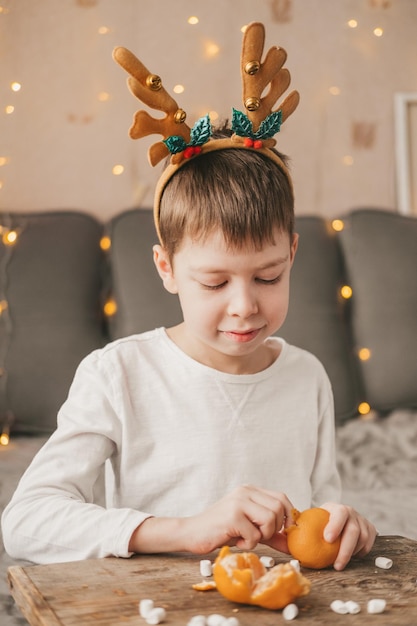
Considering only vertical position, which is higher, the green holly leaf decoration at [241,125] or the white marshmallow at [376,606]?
the green holly leaf decoration at [241,125]

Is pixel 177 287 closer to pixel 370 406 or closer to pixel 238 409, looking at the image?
pixel 238 409

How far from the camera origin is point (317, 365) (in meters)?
1.32

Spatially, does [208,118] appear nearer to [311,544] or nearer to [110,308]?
[311,544]

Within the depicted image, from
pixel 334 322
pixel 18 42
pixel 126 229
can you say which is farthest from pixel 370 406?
pixel 18 42

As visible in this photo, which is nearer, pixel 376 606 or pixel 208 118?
pixel 376 606

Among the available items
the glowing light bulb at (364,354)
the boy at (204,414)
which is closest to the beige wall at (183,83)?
the glowing light bulb at (364,354)

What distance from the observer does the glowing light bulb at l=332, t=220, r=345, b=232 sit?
2381 millimetres

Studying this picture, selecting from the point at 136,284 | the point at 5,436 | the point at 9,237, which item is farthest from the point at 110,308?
the point at 5,436

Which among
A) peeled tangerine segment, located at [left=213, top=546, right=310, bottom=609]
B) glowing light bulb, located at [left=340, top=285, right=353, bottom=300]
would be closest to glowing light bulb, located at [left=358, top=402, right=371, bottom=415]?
Answer: glowing light bulb, located at [left=340, top=285, right=353, bottom=300]

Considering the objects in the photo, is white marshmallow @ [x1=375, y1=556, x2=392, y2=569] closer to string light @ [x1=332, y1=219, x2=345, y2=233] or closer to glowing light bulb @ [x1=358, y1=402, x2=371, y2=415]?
glowing light bulb @ [x1=358, y1=402, x2=371, y2=415]

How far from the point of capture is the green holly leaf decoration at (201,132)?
109 cm

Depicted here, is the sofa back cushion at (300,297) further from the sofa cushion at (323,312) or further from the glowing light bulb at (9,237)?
the glowing light bulb at (9,237)

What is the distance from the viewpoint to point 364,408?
2.24 metres

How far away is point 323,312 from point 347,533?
1403mm
